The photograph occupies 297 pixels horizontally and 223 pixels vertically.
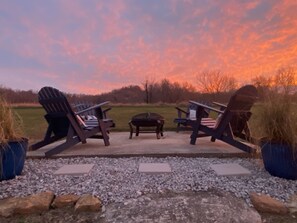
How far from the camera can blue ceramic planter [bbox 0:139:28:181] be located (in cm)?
269

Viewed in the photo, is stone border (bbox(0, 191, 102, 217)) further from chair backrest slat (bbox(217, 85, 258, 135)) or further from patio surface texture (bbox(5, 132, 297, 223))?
chair backrest slat (bbox(217, 85, 258, 135))

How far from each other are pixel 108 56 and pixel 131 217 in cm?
868

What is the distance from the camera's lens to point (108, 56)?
394 inches

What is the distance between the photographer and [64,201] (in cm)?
221

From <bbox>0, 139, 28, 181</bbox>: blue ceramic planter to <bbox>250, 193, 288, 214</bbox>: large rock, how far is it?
2.43 m

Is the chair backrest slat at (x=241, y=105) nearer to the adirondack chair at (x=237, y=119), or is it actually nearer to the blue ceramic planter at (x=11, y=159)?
the adirondack chair at (x=237, y=119)

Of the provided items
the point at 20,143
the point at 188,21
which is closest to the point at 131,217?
the point at 20,143

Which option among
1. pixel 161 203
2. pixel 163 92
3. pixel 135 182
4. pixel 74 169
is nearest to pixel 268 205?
pixel 161 203

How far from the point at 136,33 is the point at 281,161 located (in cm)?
677

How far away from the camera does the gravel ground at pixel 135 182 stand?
2406 millimetres

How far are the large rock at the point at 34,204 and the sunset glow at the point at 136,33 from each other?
15.4 ft

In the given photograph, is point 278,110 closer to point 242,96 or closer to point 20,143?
point 242,96

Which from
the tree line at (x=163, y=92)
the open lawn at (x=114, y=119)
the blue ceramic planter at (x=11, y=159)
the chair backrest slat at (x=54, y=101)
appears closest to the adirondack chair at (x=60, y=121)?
the chair backrest slat at (x=54, y=101)

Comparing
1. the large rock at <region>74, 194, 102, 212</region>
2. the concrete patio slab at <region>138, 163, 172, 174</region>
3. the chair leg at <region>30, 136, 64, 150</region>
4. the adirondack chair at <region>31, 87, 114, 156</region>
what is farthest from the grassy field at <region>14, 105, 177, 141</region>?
the concrete patio slab at <region>138, 163, 172, 174</region>
